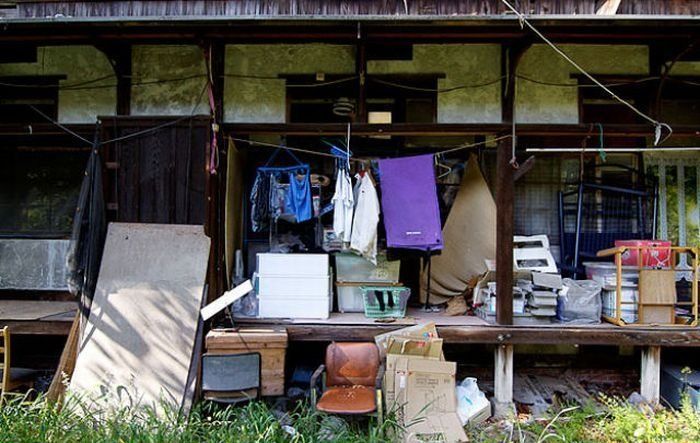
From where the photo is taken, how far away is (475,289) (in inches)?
240

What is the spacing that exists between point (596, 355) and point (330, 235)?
13.2 ft

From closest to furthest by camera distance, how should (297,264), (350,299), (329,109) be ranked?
(297,264)
(350,299)
(329,109)

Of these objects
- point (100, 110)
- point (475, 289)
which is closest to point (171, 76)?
point (100, 110)

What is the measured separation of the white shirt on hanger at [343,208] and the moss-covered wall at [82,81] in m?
3.02

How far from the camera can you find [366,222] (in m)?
5.57

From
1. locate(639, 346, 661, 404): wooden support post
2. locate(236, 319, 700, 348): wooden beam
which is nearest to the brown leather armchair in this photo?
locate(236, 319, 700, 348): wooden beam

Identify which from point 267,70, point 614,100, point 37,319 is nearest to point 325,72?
point 267,70

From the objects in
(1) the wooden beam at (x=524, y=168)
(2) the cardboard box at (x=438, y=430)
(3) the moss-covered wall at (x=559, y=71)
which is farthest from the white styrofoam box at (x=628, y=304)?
(2) the cardboard box at (x=438, y=430)

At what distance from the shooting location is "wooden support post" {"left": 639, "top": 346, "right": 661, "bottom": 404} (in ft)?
17.7

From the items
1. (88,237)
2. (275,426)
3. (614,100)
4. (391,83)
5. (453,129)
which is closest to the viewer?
(275,426)

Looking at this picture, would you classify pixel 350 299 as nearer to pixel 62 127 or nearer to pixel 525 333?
pixel 525 333

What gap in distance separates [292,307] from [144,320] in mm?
1622

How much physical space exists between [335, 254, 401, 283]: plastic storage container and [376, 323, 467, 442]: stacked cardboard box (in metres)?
1.32

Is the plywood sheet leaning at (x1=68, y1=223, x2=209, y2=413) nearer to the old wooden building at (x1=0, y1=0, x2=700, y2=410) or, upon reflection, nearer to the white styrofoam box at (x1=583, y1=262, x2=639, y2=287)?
the old wooden building at (x1=0, y1=0, x2=700, y2=410)
